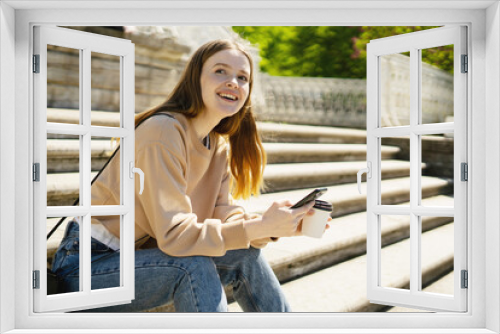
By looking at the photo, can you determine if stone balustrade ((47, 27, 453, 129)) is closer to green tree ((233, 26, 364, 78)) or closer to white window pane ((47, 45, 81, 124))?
white window pane ((47, 45, 81, 124))

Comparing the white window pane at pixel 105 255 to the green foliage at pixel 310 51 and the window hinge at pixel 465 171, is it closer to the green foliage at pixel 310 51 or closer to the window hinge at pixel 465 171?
the window hinge at pixel 465 171

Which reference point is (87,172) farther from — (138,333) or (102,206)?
(138,333)

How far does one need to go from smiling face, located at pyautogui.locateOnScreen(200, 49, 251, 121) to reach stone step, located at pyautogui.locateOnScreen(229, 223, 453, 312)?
964 mm

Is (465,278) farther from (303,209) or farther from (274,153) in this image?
(274,153)

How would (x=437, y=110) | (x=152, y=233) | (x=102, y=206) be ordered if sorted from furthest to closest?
(x=437, y=110) < (x=152, y=233) < (x=102, y=206)

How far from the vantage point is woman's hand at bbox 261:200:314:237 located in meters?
2.02

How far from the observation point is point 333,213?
3812mm

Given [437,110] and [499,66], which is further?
[437,110]

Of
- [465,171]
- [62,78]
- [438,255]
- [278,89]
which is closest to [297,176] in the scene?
[438,255]

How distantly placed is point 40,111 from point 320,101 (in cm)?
649

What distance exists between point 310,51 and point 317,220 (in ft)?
26.3

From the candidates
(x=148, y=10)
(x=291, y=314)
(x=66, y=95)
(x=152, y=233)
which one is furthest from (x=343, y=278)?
(x=66, y=95)

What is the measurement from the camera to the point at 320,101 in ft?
26.5

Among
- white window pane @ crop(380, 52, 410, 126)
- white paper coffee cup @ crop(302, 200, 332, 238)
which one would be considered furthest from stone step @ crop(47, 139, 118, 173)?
white window pane @ crop(380, 52, 410, 126)
